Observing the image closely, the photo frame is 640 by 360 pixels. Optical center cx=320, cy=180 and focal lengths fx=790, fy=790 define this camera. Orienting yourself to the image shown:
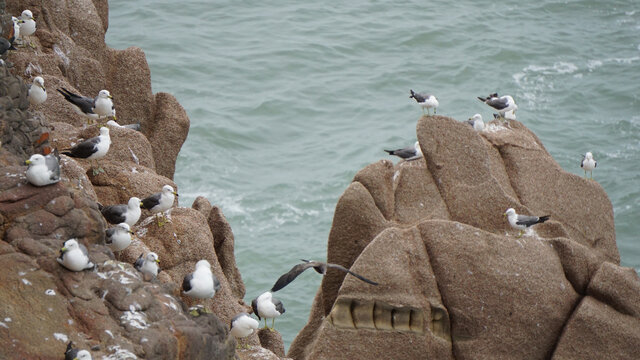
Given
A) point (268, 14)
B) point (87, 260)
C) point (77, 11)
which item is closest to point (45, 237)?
point (87, 260)

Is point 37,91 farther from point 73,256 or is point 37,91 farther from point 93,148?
point 73,256

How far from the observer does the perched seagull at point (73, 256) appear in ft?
30.4

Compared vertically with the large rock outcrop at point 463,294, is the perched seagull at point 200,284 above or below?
above

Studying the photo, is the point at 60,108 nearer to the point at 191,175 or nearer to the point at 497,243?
the point at 497,243

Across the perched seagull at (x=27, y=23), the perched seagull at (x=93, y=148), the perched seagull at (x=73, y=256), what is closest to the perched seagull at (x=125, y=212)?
the perched seagull at (x=93, y=148)

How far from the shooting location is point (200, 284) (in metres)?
11.1

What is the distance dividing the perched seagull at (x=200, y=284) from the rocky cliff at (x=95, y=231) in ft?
0.73

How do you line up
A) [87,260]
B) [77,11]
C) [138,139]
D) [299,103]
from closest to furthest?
1. [87,260]
2. [138,139]
3. [77,11]
4. [299,103]

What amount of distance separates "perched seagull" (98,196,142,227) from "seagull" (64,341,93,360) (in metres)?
3.59

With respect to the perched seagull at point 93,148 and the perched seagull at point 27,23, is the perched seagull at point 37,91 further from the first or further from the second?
the perched seagull at point 27,23

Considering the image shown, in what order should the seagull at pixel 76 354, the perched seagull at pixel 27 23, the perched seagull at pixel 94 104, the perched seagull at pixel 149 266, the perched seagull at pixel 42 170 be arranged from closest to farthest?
the seagull at pixel 76 354
the perched seagull at pixel 42 170
the perched seagull at pixel 149 266
the perched seagull at pixel 94 104
the perched seagull at pixel 27 23

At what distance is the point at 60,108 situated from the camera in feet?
50.5

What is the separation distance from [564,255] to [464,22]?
3080 cm

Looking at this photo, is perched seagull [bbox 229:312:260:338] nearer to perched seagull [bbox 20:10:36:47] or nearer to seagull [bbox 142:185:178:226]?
seagull [bbox 142:185:178:226]
